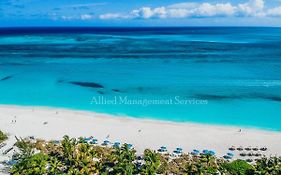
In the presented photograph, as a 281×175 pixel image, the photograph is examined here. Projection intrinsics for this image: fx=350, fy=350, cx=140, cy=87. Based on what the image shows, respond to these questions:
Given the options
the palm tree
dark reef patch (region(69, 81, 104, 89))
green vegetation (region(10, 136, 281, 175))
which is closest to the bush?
green vegetation (region(10, 136, 281, 175))

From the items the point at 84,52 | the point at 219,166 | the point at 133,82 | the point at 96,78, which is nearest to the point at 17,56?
the point at 84,52

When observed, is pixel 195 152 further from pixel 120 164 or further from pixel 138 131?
pixel 120 164

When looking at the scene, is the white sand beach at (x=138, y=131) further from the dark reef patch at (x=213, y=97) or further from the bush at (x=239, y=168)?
the dark reef patch at (x=213, y=97)

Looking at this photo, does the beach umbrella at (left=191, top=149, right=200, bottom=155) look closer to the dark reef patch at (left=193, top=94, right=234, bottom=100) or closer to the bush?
the bush

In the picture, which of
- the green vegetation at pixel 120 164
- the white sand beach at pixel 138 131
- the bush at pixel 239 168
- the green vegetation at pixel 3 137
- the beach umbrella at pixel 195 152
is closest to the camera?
the green vegetation at pixel 120 164

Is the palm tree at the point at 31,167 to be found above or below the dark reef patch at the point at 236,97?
above

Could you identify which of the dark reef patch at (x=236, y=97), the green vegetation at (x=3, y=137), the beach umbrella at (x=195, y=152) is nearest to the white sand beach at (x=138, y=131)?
the green vegetation at (x=3, y=137)

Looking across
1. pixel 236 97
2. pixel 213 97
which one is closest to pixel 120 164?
pixel 213 97
